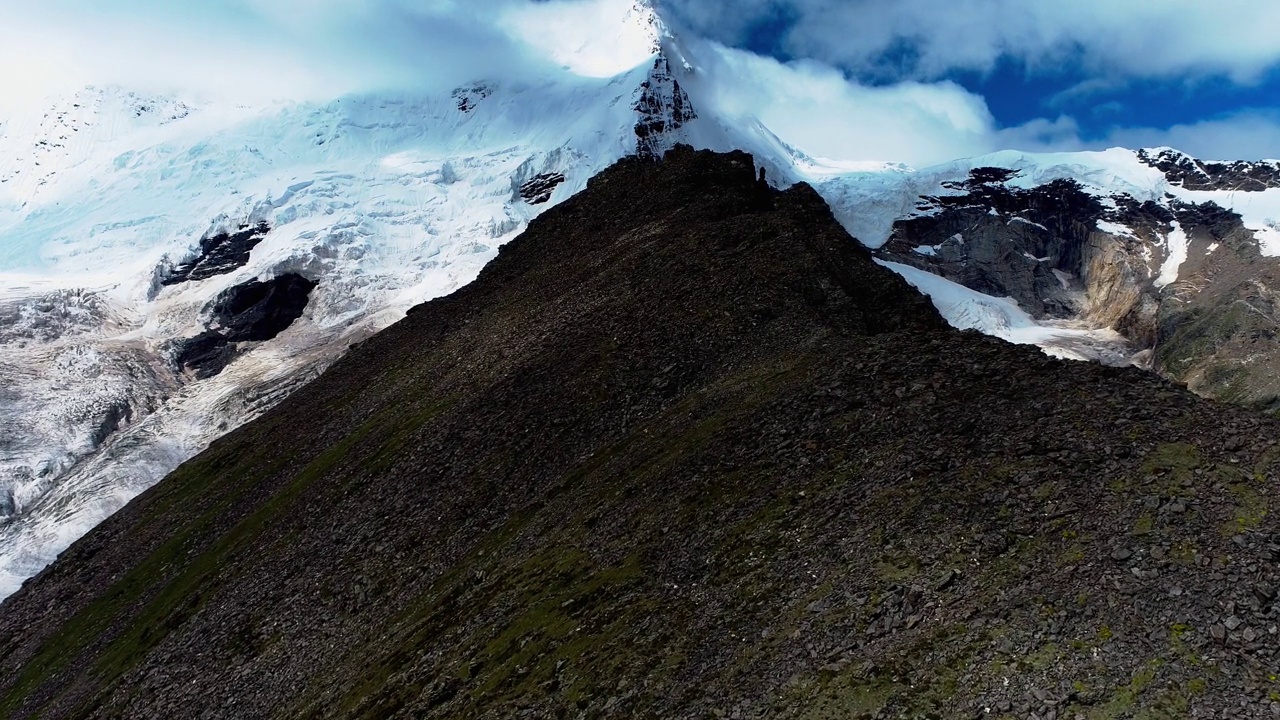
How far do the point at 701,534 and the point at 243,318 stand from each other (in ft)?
467

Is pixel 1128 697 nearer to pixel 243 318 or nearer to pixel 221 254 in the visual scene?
pixel 243 318

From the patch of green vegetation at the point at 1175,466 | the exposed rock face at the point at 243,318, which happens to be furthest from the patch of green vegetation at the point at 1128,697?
the exposed rock face at the point at 243,318

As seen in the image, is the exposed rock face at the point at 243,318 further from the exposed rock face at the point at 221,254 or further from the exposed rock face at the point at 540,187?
the exposed rock face at the point at 540,187

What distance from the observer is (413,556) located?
54.9 m

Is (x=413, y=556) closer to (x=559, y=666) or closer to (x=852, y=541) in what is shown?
(x=559, y=666)

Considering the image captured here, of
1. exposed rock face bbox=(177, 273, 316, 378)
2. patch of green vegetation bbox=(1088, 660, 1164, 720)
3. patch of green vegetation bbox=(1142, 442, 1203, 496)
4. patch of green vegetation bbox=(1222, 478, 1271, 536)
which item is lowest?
patch of green vegetation bbox=(1088, 660, 1164, 720)

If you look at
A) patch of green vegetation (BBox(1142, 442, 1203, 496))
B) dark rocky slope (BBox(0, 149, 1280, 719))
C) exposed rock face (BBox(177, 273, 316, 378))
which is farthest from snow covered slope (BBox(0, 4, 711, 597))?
patch of green vegetation (BBox(1142, 442, 1203, 496))

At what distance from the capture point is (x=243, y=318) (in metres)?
164

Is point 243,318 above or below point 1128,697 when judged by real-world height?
above

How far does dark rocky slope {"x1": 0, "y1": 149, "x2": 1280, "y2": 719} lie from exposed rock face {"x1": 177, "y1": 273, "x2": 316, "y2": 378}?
243ft

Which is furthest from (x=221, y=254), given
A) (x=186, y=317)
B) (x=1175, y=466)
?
(x=1175, y=466)

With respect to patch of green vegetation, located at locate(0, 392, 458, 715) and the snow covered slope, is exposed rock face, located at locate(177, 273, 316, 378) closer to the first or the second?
the snow covered slope

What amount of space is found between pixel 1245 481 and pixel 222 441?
92607mm

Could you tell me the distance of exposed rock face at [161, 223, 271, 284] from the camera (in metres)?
180
